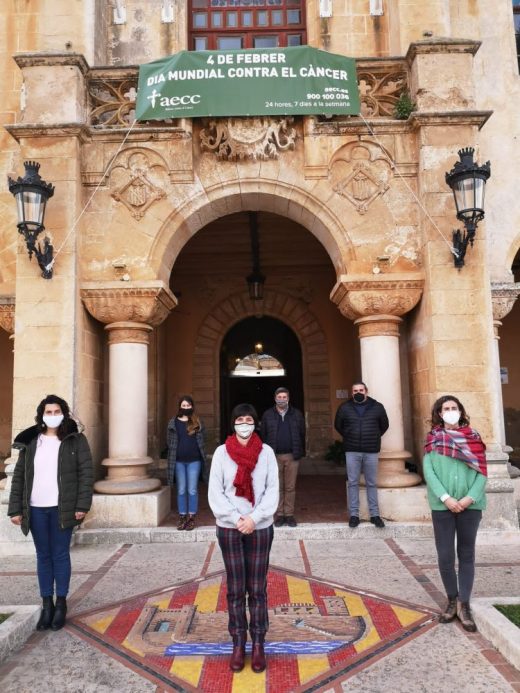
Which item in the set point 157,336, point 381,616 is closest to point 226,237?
point 157,336

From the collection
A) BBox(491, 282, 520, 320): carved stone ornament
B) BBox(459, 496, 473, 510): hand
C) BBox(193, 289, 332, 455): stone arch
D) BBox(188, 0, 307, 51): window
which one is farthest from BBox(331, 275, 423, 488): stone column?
BBox(188, 0, 307, 51): window

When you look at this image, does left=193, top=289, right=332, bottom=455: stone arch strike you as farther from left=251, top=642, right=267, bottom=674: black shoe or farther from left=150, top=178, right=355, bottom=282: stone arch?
left=251, top=642, right=267, bottom=674: black shoe

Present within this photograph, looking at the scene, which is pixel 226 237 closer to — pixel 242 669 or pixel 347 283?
pixel 347 283

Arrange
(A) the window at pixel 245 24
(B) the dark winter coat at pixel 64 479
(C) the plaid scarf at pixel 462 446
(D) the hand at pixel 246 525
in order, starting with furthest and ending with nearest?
(A) the window at pixel 245 24
(B) the dark winter coat at pixel 64 479
(C) the plaid scarf at pixel 462 446
(D) the hand at pixel 246 525

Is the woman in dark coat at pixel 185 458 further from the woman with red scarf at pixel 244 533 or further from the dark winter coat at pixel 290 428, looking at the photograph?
the woman with red scarf at pixel 244 533

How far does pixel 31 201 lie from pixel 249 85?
311 cm

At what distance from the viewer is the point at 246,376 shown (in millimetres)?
18375

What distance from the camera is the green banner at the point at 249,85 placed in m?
6.75

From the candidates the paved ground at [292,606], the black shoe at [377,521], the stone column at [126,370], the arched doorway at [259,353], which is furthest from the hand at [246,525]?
the arched doorway at [259,353]

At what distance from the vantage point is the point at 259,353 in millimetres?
15477

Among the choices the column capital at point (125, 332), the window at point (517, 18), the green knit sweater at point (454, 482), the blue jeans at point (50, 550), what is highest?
the window at point (517, 18)

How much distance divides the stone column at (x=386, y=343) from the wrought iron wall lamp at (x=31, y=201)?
150 inches

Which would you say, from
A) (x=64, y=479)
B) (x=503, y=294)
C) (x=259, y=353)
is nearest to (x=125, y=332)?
(x=64, y=479)

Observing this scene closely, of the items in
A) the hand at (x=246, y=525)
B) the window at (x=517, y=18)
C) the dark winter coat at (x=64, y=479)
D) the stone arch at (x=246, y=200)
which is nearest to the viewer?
the hand at (x=246, y=525)
